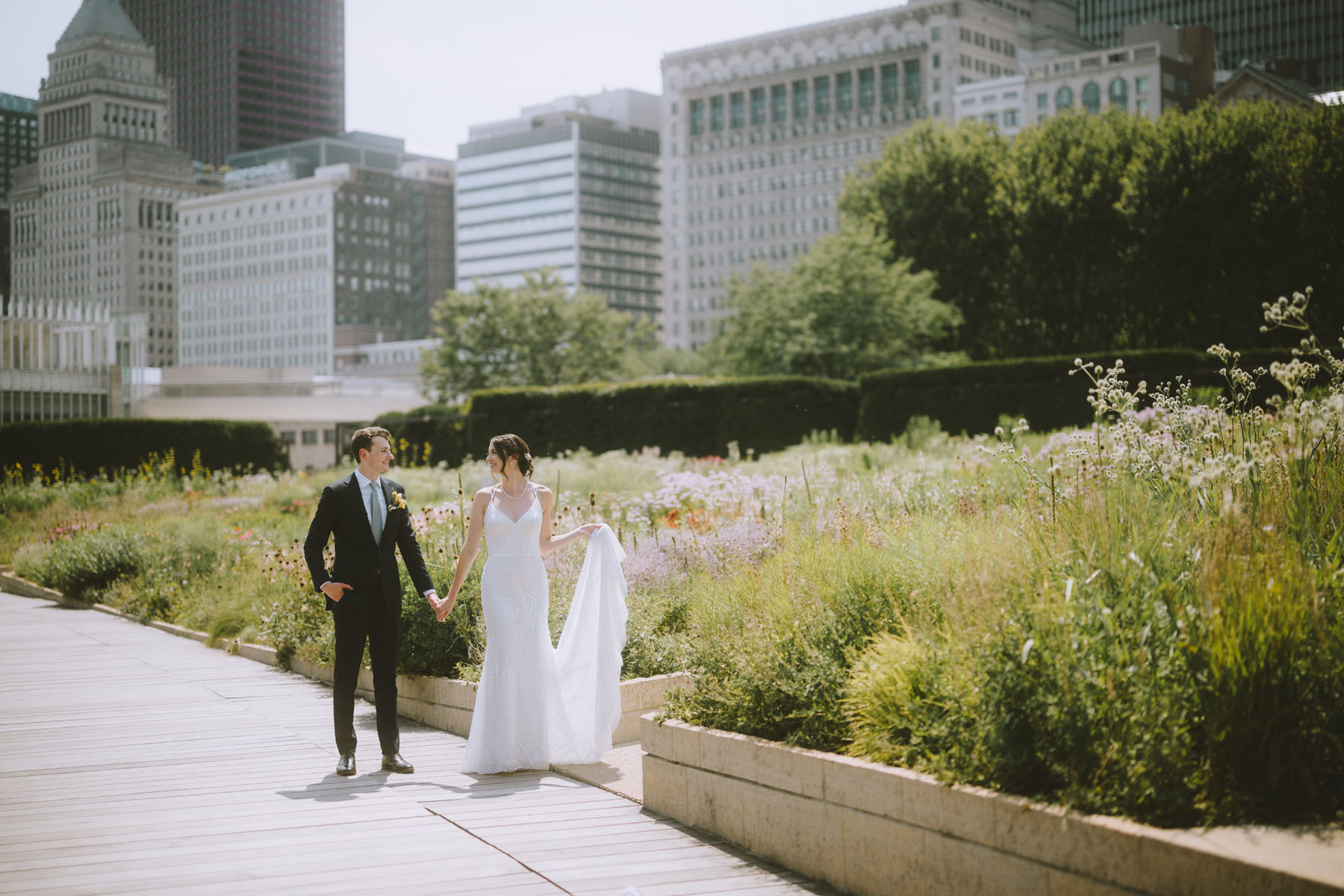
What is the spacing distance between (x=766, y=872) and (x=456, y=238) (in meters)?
193

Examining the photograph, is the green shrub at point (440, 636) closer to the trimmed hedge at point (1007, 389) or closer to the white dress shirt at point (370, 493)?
the white dress shirt at point (370, 493)

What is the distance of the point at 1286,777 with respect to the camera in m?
4.01

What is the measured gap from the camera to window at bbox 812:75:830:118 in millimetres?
145125

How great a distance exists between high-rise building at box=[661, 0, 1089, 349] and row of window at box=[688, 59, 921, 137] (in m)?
0.13

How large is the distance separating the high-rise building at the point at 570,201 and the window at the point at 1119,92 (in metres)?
88.5

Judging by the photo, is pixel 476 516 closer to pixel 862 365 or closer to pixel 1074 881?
pixel 1074 881

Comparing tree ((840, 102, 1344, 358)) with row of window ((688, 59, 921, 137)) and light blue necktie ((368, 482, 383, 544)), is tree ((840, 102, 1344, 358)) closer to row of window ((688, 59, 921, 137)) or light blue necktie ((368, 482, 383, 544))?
light blue necktie ((368, 482, 383, 544))

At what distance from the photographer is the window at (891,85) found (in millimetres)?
139500

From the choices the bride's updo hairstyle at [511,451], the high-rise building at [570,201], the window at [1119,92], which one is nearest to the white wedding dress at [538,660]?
the bride's updo hairstyle at [511,451]

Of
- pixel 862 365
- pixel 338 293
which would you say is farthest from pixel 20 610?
pixel 338 293

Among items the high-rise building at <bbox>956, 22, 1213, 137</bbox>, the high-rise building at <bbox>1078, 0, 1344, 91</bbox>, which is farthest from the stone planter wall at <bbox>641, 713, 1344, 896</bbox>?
the high-rise building at <bbox>1078, 0, 1344, 91</bbox>

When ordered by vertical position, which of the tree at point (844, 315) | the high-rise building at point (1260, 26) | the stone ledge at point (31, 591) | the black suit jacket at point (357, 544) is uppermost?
the high-rise building at point (1260, 26)

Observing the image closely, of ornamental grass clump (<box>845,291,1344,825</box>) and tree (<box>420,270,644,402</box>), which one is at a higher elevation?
tree (<box>420,270,644,402</box>)

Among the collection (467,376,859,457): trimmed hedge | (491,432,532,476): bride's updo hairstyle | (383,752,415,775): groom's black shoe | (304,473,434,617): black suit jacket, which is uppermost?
(467,376,859,457): trimmed hedge
